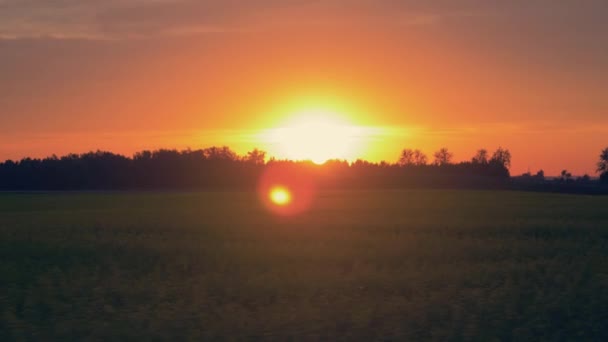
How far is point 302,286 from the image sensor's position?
11430mm

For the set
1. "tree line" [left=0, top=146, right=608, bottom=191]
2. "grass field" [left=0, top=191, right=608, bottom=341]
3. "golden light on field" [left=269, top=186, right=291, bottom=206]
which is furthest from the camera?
"tree line" [left=0, top=146, right=608, bottom=191]

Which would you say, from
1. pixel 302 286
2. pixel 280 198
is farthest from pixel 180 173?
pixel 302 286

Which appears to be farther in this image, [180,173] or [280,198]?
[180,173]

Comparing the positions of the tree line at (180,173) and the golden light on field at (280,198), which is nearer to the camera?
the golden light on field at (280,198)

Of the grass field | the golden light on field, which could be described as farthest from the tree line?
the grass field

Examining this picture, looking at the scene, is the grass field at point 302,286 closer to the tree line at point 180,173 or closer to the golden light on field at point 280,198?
the golden light on field at point 280,198

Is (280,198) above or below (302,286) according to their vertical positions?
above

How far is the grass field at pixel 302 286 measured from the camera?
834cm

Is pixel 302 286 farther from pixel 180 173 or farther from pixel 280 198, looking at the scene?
pixel 180 173

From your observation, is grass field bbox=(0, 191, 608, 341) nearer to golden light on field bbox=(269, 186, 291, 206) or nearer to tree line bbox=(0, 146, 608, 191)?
golden light on field bbox=(269, 186, 291, 206)

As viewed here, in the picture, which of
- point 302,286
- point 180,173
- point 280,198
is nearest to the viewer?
point 302,286

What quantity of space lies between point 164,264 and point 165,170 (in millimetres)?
83639

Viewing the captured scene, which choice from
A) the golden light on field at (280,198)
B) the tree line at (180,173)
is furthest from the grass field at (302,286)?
the tree line at (180,173)

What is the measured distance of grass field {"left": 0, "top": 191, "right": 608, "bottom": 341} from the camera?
834 centimetres
